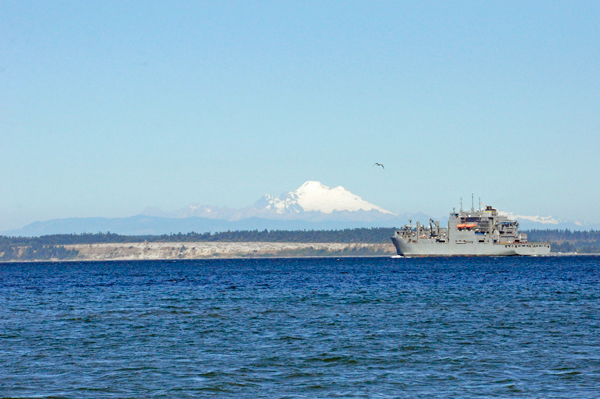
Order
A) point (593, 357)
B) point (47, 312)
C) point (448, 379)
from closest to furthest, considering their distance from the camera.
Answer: point (448, 379), point (593, 357), point (47, 312)

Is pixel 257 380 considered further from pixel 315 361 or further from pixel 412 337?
pixel 412 337

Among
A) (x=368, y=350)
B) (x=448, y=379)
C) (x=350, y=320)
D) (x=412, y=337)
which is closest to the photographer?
(x=448, y=379)

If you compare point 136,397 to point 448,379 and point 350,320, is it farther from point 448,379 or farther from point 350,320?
point 350,320

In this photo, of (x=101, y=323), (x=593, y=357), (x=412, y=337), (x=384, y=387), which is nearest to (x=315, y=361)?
(x=384, y=387)

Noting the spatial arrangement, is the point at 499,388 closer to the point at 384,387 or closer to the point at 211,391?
the point at 384,387

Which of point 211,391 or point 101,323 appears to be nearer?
point 211,391

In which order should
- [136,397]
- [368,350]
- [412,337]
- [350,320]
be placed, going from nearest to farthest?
[136,397] → [368,350] → [412,337] → [350,320]

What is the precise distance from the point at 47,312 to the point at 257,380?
3013 cm

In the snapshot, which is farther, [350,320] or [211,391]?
[350,320]

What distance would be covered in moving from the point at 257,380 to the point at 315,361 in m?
4.07

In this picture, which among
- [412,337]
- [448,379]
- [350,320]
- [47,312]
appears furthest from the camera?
[47,312]

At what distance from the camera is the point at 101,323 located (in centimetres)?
4169

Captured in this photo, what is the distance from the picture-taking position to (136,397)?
22.0 m

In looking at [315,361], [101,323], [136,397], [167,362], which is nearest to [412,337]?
[315,361]
